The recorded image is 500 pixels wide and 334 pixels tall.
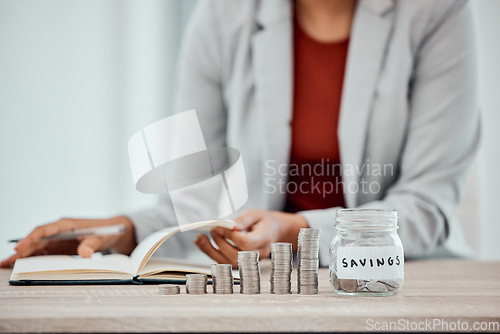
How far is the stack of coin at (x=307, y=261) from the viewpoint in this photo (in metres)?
0.64

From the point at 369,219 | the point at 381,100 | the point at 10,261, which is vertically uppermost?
the point at 381,100

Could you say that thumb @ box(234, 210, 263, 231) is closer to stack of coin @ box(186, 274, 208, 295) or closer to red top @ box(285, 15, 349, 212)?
stack of coin @ box(186, 274, 208, 295)

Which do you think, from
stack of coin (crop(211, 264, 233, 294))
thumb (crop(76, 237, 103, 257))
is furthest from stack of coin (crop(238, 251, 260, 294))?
thumb (crop(76, 237, 103, 257))

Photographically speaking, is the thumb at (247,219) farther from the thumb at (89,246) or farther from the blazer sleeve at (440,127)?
the blazer sleeve at (440,127)

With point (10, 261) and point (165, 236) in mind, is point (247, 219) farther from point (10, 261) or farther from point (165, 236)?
point (10, 261)

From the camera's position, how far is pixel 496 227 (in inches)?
100.0

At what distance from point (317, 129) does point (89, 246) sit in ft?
1.97

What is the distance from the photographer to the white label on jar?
2.00ft

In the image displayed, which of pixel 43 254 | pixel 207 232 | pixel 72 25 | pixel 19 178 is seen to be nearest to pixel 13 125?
pixel 19 178

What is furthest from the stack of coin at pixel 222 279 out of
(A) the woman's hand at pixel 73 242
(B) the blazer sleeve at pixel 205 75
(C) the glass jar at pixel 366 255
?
(B) the blazer sleeve at pixel 205 75

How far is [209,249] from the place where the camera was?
875 millimetres

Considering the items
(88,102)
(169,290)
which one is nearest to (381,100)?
(169,290)

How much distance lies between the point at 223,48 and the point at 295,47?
0.18m

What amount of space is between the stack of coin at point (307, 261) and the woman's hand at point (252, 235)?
0.41 ft
